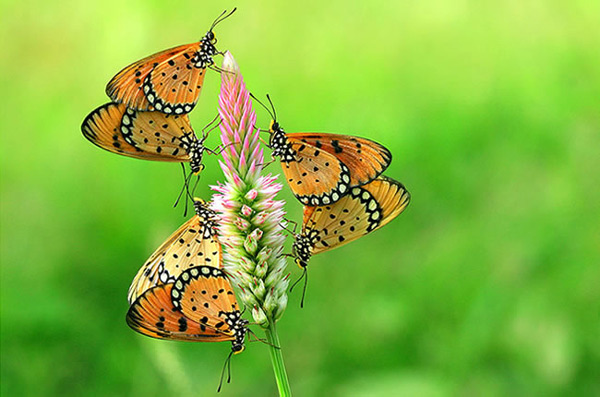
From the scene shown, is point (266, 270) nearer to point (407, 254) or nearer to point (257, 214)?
point (257, 214)

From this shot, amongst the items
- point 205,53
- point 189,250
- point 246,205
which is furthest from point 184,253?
point 205,53

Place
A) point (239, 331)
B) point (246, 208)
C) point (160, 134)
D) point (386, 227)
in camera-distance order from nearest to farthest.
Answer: point (246, 208), point (239, 331), point (160, 134), point (386, 227)

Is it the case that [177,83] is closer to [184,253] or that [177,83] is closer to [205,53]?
[205,53]

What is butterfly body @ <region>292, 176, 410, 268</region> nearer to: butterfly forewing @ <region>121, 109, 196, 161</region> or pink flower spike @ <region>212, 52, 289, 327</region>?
pink flower spike @ <region>212, 52, 289, 327</region>

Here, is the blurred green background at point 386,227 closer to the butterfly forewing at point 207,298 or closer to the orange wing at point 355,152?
the butterfly forewing at point 207,298

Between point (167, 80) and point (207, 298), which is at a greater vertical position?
point (167, 80)

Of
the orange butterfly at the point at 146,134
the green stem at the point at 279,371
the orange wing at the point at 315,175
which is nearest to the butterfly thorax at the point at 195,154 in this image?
the orange butterfly at the point at 146,134
